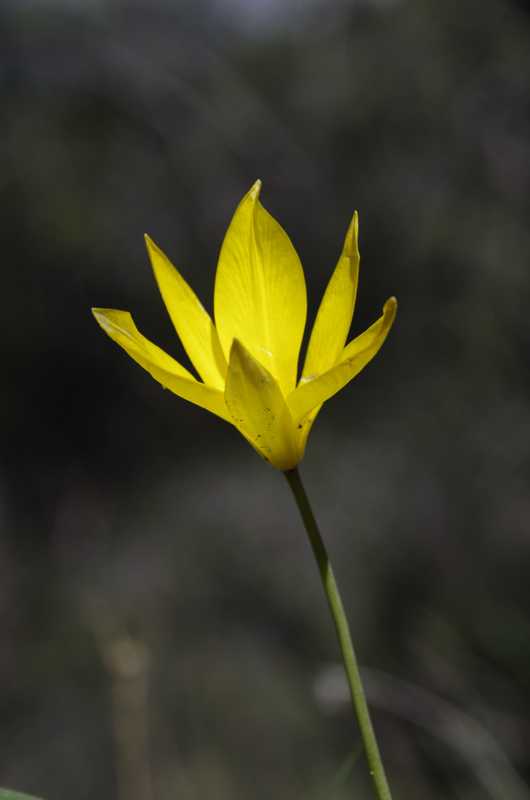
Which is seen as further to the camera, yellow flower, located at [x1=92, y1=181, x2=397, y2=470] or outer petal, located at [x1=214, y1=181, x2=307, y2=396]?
outer petal, located at [x1=214, y1=181, x2=307, y2=396]

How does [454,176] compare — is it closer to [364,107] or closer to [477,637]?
[364,107]

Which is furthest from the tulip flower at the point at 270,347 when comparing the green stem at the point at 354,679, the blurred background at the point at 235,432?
the blurred background at the point at 235,432

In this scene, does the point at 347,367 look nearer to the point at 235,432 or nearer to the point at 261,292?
the point at 261,292

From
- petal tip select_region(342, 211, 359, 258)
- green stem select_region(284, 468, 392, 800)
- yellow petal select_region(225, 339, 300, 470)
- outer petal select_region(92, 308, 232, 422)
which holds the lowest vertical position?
green stem select_region(284, 468, 392, 800)

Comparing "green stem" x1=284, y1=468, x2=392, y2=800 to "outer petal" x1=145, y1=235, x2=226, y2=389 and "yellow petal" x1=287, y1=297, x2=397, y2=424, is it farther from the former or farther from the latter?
"outer petal" x1=145, y1=235, x2=226, y2=389

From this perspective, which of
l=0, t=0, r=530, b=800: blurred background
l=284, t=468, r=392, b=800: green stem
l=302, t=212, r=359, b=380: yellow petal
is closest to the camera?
l=284, t=468, r=392, b=800: green stem

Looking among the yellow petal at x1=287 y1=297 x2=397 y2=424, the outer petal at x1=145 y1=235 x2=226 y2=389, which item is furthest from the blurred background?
the yellow petal at x1=287 y1=297 x2=397 y2=424

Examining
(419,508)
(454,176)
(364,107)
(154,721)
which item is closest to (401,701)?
(154,721)

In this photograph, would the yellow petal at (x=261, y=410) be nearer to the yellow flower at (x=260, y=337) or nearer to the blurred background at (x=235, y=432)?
the yellow flower at (x=260, y=337)
